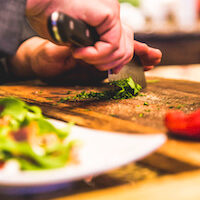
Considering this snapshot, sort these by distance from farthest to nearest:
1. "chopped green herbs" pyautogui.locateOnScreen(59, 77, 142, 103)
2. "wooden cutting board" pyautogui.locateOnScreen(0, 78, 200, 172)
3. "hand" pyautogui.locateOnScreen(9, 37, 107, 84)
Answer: "hand" pyautogui.locateOnScreen(9, 37, 107, 84)
"chopped green herbs" pyautogui.locateOnScreen(59, 77, 142, 103)
"wooden cutting board" pyautogui.locateOnScreen(0, 78, 200, 172)

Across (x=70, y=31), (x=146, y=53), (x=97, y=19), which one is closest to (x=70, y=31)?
(x=70, y=31)

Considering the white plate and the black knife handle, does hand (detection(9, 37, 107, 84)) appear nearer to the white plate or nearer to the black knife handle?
the black knife handle

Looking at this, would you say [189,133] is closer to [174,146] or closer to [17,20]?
[174,146]

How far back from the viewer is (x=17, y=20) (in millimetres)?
1565

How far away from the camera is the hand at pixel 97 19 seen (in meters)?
0.88

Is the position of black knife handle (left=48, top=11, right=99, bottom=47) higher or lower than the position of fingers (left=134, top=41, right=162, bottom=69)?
higher

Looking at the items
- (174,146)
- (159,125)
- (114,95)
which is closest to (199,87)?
(114,95)

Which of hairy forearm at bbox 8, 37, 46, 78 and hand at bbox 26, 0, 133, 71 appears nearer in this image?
hand at bbox 26, 0, 133, 71

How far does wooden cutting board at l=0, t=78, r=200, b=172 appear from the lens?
1.96 ft

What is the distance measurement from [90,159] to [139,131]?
216 millimetres

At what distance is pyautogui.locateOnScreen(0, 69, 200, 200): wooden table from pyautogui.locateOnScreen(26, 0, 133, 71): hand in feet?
0.46

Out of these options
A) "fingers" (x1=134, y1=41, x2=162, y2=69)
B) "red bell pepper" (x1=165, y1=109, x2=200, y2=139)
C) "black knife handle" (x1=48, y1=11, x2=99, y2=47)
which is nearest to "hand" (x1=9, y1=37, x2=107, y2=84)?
"fingers" (x1=134, y1=41, x2=162, y2=69)

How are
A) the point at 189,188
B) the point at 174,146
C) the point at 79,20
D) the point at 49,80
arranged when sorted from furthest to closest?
1. the point at 49,80
2. the point at 79,20
3. the point at 174,146
4. the point at 189,188

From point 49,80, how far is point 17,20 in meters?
0.33
